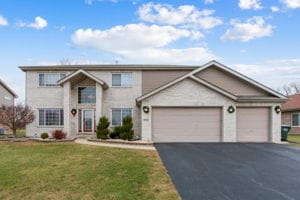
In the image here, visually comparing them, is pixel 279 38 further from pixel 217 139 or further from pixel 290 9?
pixel 217 139

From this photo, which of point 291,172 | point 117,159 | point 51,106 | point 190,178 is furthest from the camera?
point 51,106

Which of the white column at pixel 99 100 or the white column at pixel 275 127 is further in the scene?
the white column at pixel 99 100

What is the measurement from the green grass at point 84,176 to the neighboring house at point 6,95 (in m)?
21.8

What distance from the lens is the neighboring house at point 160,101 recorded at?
58.5ft

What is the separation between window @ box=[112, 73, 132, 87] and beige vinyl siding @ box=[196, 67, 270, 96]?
217 inches

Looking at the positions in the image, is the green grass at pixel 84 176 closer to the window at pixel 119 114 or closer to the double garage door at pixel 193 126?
the double garage door at pixel 193 126

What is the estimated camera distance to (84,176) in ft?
27.4

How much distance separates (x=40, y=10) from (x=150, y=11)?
27.6 feet

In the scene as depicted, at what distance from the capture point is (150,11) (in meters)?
19.2

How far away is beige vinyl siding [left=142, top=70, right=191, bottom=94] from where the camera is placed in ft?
68.8

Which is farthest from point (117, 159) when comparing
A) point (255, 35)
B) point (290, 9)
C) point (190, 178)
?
point (255, 35)

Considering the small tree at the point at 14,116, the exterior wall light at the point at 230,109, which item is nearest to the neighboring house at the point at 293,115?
the exterior wall light at the point at 230,109

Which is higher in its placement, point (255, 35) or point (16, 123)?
point (255, 35)

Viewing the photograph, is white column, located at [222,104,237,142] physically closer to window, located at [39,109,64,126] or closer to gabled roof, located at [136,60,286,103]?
gabled roof, located at [136,60,286,103]
